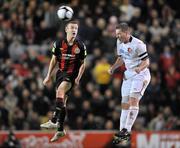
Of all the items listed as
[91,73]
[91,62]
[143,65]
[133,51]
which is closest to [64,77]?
[133,51]

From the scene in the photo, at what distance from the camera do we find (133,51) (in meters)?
20.3

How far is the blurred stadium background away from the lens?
91.0ft

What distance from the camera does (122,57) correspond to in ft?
67.7

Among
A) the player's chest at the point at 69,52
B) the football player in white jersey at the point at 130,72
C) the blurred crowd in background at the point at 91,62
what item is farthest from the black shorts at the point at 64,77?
the blurred crowd in background at the point at 91,62

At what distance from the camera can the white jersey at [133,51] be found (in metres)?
20.2

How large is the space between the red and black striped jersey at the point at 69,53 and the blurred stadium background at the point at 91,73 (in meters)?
7.09

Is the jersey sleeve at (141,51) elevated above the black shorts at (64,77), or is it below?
above

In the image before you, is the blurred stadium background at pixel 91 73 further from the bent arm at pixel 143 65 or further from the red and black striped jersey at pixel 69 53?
the bent arm at pixel 143 65

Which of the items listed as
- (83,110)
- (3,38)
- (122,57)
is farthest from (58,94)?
(3,38)

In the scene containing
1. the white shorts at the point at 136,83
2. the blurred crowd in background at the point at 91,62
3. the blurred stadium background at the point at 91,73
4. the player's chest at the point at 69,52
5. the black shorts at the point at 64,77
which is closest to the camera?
the player's chest at the point at 69,52

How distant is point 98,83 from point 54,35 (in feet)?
9.09

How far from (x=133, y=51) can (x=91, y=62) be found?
8.78 metres

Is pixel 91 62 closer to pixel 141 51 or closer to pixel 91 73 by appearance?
pixel 91 73

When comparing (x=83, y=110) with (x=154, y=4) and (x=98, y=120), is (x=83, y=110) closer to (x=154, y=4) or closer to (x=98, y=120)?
(x=98, y=120)
